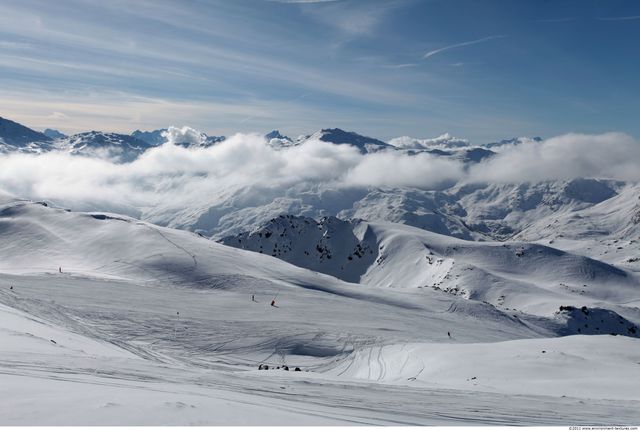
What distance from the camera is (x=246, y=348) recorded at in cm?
3962

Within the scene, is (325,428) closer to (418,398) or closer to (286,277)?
(418,398)

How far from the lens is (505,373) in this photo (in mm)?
29438

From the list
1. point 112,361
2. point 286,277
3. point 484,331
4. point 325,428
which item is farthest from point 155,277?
point 325,428

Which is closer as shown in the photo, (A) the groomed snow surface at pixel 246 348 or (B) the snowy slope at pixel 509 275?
(A) the groomed snow surface at pixel 246 348

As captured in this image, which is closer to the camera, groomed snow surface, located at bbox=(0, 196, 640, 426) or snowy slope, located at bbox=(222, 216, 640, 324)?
groomed snow surface, located at bbox=(0, 196, 640, 426)

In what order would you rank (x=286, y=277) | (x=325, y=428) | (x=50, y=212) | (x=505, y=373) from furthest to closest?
(x=50, y=212) < (x=286, y=277) < (x=505, y=373) < (x=325, y=428)

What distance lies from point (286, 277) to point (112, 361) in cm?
5830

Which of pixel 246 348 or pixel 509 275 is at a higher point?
pixel 509 275

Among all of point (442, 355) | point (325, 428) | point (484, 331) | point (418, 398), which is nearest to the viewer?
point (325, 428)

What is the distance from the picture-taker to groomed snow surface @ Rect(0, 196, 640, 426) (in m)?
14.0

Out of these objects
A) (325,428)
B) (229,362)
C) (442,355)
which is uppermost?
(325,428)

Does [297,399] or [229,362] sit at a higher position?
[297,399]

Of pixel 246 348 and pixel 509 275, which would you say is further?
pixel 509 275

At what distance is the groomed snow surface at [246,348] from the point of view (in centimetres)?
1396
